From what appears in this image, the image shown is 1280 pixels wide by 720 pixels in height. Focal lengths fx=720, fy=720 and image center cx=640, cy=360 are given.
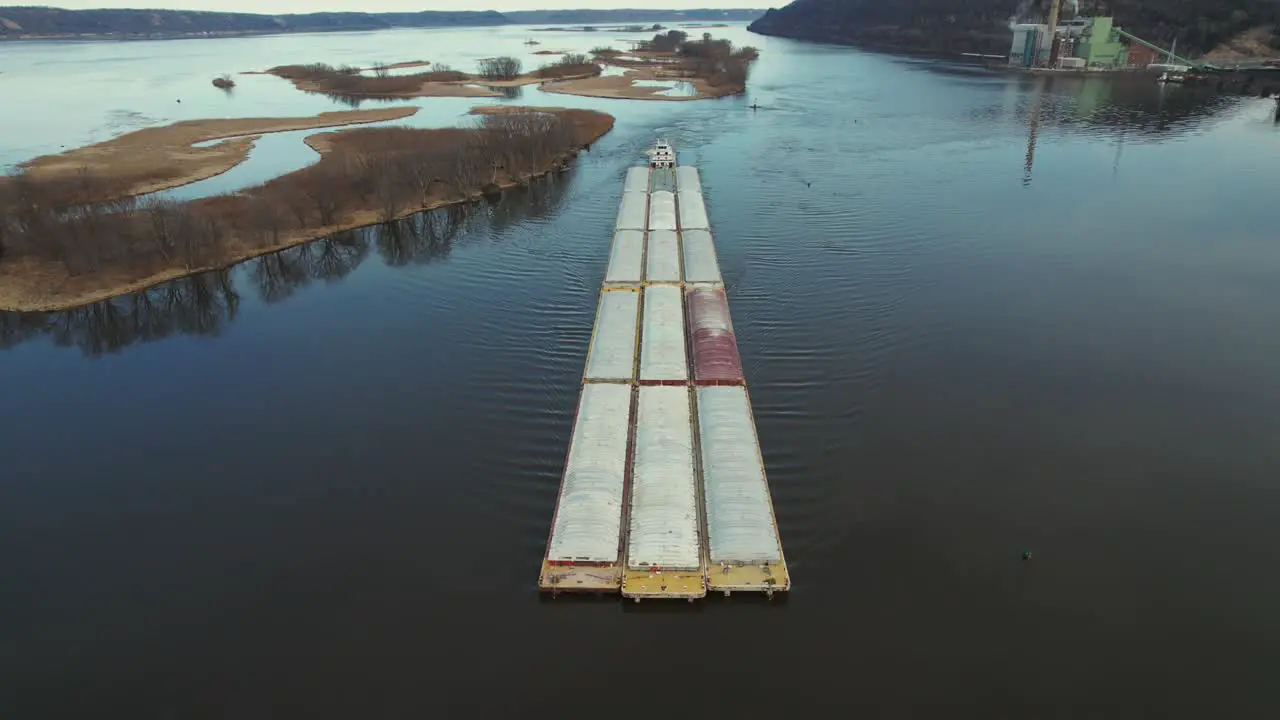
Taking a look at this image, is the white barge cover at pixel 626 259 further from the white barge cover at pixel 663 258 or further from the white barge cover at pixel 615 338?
the white barge cover at pixel 615 338

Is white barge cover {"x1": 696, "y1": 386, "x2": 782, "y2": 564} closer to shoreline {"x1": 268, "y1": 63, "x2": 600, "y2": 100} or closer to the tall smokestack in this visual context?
shoreline {"x1": 268, "y1": 63, "x2": 600, "y2": 100}

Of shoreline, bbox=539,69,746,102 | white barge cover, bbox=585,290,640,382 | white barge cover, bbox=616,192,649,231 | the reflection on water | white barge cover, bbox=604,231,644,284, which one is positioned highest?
shoreline, bbox=539,69,746,102

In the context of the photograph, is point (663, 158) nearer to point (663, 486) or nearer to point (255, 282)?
point (255, 282)

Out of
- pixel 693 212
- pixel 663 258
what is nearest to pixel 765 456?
pixel 663 258

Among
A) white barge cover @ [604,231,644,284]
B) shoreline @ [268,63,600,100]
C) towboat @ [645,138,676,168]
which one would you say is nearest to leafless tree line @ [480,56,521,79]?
shoreline @ [268,63,600,100]

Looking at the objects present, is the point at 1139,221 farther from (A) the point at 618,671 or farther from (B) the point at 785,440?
(A) the point at 618,671

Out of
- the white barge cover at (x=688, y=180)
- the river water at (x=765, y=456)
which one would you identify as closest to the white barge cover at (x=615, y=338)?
the river water at (x=765, y=456)

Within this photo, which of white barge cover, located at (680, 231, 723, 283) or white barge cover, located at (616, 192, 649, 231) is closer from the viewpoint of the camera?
white barge cover, located at (680, 231, 723, 283)
